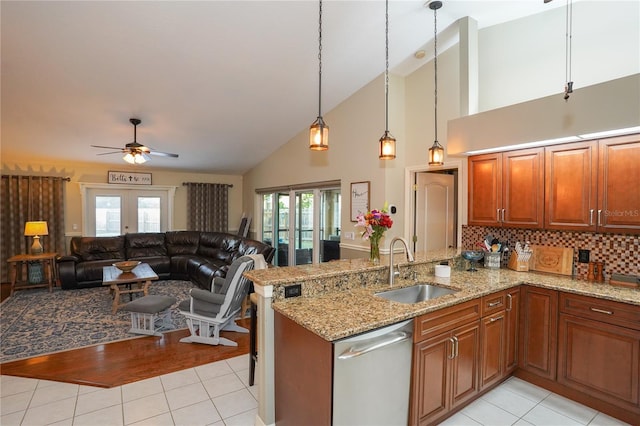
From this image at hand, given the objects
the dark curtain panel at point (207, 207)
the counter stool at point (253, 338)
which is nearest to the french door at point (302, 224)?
the dark curtain panel at point (207, 207)

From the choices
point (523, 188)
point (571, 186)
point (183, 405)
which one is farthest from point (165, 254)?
point (571, 186)

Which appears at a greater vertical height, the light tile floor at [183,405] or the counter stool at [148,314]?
the counter stool at [148,314]

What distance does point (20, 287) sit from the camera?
5.47 metres

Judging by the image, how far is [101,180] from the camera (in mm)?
6906

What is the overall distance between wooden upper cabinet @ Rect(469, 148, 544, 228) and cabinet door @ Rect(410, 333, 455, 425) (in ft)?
5.42

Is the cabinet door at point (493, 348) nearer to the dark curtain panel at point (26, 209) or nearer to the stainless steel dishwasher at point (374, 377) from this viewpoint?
the stainless steel dishwasher at point (374, 377)

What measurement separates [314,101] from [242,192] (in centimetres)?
442

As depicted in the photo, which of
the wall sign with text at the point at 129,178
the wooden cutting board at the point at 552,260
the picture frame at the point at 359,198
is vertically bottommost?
the wooden cutting board at the point at 552,260

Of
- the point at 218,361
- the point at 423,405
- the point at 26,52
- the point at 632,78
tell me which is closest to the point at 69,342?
the point at 218,361

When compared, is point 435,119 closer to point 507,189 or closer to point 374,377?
point 507,189

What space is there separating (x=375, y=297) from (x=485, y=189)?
1.96m

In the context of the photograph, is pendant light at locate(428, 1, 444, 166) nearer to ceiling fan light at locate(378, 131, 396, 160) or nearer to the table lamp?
ceiling fan light at locate(378, 131, 396, 160)

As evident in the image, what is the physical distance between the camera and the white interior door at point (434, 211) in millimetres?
4395

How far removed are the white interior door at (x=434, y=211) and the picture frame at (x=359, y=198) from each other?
0.72 meters
